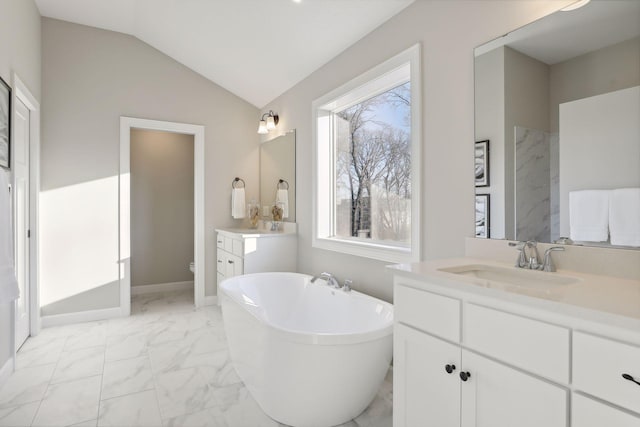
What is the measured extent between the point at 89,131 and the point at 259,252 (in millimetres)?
2151

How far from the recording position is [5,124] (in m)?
2.48

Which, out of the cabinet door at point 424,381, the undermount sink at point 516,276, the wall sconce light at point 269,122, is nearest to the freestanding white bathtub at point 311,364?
the cabinet door at point 424,381

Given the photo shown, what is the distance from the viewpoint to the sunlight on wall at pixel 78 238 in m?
3.51

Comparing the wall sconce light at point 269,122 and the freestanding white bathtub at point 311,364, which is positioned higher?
the wall sconce light at point 269,122

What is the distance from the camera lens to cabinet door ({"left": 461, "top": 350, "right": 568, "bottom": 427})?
3.21 ft

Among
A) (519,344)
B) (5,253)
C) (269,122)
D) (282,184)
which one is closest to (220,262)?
(282,184)

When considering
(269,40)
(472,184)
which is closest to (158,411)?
(472,184)

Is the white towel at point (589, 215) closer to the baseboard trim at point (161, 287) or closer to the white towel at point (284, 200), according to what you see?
the white towel at point (284, 200)

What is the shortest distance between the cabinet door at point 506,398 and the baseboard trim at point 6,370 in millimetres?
2810

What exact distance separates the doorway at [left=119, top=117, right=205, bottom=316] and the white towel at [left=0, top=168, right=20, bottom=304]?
1928 mm

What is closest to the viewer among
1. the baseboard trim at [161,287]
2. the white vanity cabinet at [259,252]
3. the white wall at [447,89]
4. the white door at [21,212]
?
the white wall at [447,89]

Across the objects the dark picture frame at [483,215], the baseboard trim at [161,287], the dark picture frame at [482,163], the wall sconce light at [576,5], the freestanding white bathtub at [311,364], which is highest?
the wall sconce light at [576,5]

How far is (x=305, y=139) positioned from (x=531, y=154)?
2271 mm

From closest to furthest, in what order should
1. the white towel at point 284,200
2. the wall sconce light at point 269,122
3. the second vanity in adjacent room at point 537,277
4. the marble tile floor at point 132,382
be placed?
the second vanity in adjacent room at point 537,277 < the marble tile floor at point 132,382 < the white towel at point 284,200 < the wall sconce light at point 269,122
